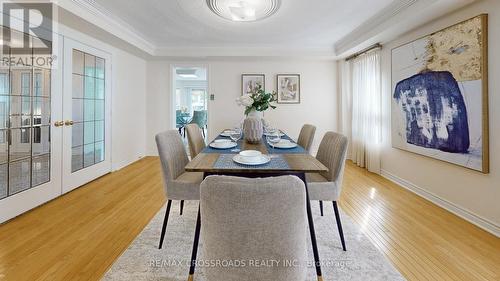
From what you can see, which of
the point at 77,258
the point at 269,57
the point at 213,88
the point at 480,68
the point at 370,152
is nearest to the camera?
the point at 77,258

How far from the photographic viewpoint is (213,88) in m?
5.51

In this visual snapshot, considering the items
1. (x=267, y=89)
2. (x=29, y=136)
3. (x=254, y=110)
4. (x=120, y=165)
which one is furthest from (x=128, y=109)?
(x=254, y=110)

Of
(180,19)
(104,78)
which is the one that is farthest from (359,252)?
(104,78)

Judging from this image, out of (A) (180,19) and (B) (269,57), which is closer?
(A) (180,19)

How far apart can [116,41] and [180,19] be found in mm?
1191

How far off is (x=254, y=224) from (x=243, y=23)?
3488 millimetres

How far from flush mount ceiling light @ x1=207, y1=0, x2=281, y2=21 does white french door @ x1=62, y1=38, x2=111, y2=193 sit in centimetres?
198

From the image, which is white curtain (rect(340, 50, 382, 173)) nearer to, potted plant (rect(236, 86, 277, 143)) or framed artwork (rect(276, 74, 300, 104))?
framed artwork (rect(276, 74, 300, 104))

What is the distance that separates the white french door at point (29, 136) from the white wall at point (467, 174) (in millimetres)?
4540

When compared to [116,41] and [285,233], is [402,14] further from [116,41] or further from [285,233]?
[116,41]

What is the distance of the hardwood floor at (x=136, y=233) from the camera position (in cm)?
174

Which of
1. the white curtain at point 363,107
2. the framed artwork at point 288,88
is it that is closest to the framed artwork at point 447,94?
the white curtain at point 363,107

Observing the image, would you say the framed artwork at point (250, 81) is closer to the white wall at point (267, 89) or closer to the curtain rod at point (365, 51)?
the white wall at point (267, 89)

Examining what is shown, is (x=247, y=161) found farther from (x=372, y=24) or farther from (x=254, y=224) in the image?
(x=372, y=24)
